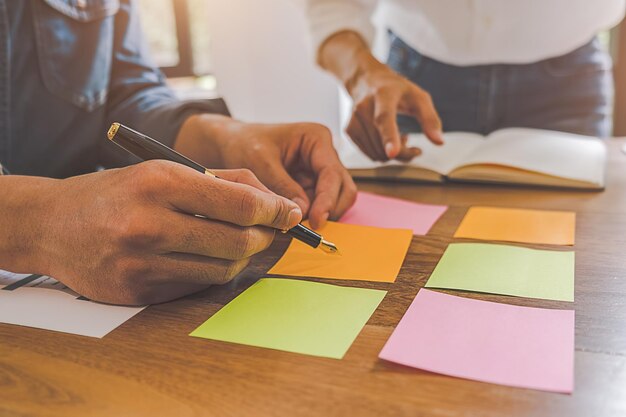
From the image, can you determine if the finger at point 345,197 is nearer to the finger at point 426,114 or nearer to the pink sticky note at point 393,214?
the pink sticky note at point 393,214

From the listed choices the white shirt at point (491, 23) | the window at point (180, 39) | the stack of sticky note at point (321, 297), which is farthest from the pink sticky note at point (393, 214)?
the window at point (180, 39)

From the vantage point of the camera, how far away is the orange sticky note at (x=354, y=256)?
0.64m

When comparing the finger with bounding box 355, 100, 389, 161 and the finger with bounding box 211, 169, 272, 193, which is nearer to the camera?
the finger with bounding box 211, 169, 272, 193

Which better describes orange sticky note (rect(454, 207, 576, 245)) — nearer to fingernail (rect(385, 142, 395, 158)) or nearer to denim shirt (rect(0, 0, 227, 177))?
fingernail (rect(385, 142, 395, 158))

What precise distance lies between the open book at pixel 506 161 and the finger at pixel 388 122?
7cm

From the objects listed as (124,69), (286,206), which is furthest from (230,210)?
(124,69)

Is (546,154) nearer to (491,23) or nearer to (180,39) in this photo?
(491,23)

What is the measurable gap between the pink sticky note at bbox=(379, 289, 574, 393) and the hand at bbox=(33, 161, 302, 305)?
0.17 metres

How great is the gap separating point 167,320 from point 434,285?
250 millimetres

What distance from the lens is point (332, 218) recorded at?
2.75ft

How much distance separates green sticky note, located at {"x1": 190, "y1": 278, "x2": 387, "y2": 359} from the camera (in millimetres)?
493

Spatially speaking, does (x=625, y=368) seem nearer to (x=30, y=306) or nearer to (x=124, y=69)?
(x=30, y=306)

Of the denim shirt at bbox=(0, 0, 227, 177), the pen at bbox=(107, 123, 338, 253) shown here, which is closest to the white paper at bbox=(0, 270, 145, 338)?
the pen at bbox=(107, 123, 338, 253)

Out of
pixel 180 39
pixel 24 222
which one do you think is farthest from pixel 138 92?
pixel 180 39
